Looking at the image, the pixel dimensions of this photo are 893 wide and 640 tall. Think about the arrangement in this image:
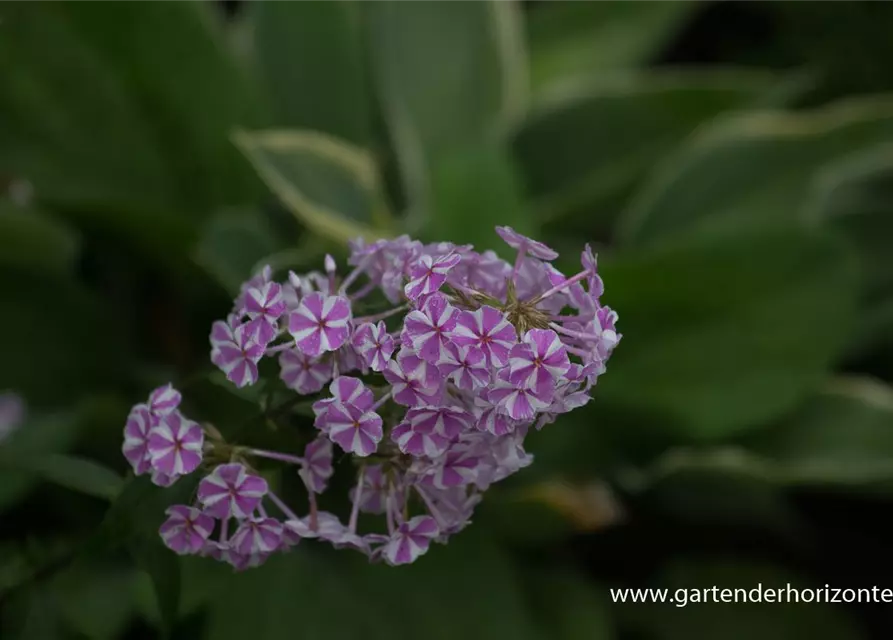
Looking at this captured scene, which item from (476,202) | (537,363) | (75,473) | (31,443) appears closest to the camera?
(537,363)

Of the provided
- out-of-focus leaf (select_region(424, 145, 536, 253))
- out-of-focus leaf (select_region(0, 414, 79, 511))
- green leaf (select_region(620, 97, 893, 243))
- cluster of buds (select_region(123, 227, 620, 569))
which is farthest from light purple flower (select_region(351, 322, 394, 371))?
green leaf (select_region(620, 97, 893, 243))

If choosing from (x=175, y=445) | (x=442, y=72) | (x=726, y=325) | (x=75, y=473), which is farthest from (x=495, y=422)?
(x=442, y=72)

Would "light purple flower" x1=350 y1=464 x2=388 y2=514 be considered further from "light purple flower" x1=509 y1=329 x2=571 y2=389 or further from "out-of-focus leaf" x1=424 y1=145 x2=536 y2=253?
"out-of-focus leaf" x1=424 y1=145 x2=536 y2=253

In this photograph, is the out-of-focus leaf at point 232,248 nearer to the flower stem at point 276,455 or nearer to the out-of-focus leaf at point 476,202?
the out-of-focus leaf at point 476,202

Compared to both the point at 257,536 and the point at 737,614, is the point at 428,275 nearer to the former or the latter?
the point at 257,536

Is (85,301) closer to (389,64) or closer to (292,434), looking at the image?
(389,64)

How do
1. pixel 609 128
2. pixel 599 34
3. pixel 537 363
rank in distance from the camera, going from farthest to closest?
1. pixel 599 34
2. pixel 609 128
3. pixel 537 363

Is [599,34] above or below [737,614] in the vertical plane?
above
